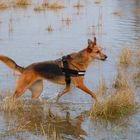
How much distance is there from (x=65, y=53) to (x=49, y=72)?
5.13 meters

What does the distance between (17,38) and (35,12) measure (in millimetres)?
7063

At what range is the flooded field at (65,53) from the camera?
25.0ft

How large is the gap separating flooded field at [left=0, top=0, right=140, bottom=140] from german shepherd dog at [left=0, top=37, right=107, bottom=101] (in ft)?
0.89

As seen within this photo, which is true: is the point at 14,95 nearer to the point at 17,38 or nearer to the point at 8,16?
the point at 17,38

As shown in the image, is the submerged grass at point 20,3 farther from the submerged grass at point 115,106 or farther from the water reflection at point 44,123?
the submerged grass at point 115,106

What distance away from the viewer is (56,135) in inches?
288

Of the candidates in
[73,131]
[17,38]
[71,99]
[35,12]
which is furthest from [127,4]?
[73,131]

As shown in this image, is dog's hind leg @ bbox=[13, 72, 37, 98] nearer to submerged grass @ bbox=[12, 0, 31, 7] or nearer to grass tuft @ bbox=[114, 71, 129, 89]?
grass tuft @ bbox=[114, 71, 129, 89]

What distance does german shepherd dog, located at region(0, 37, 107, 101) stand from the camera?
8.74 meters

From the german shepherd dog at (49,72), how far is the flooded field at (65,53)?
27cm

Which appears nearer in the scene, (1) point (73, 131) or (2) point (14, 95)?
(1) point (73, 131)

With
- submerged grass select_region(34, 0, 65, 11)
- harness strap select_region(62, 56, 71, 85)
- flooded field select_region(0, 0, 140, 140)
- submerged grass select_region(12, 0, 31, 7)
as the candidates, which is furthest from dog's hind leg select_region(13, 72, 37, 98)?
submerged grass select_region(12, 0, 31, 7)

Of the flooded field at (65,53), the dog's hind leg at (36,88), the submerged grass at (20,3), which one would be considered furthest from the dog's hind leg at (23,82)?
the submerged grass at (20,3)

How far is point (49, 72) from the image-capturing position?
9023 mm
